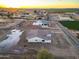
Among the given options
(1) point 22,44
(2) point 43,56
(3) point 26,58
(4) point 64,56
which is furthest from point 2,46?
(2) point 43,56

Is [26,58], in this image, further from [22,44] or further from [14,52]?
[22,44]

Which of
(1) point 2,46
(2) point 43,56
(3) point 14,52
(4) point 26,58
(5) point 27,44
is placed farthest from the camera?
(5) point 27,44

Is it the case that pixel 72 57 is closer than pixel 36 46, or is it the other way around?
pixel 72 57

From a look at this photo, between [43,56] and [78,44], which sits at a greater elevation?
[43,56]

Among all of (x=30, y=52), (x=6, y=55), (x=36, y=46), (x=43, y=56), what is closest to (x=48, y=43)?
(x=36, y=46)

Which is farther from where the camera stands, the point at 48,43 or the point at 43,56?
the point at 48,43

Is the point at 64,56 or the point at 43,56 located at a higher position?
the point at 43,56

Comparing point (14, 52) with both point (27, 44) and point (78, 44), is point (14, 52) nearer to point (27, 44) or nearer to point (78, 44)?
point (27, 44)

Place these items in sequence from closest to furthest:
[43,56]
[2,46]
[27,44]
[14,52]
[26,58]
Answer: [43,56] < [26,58] < [14,52] < [2,46] < [27,44]
